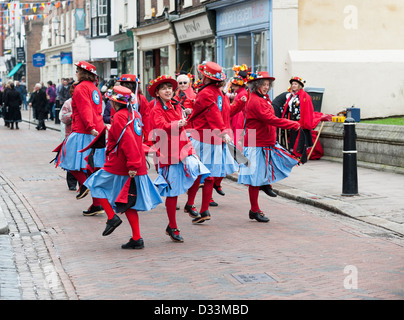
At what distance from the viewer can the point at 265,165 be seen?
9.38 m

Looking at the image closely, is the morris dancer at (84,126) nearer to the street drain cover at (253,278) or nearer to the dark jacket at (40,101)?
the street drain cover at (253,278)

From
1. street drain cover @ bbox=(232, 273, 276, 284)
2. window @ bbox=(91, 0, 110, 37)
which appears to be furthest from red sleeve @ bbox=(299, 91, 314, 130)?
window @ bbox=(91, 0, 110, 37)

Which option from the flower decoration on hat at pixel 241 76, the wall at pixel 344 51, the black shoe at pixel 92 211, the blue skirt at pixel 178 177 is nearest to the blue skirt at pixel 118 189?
the blue skirt at pixel 178 177

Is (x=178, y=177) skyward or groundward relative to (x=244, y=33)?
groundward

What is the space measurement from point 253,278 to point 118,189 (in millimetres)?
1983

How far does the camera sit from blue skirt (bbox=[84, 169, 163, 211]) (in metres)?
7.71

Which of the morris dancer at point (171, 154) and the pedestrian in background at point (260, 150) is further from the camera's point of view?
the pedestrian in background at point (260, 150)

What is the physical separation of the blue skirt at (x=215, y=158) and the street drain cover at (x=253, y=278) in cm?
300

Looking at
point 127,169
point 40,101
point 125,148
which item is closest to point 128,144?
point 125,148

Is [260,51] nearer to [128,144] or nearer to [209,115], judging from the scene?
[209,115]

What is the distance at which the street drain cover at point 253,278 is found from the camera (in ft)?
21.0

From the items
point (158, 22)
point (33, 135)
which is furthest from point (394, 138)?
point (158, 22)

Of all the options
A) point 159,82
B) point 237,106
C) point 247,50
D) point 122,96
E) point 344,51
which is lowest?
point 237,106

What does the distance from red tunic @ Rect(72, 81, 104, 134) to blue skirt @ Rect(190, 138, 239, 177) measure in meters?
1.40
